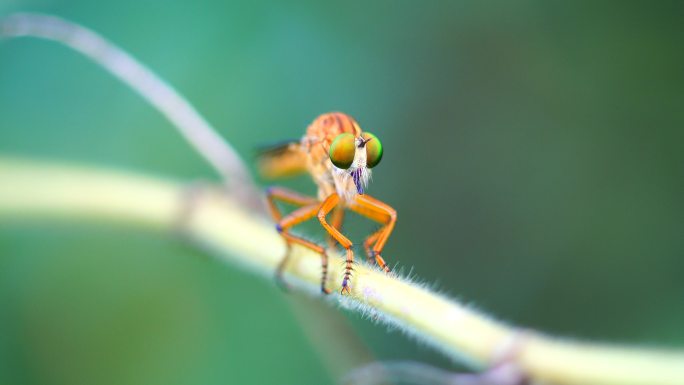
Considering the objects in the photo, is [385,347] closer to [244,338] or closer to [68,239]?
[244,338]

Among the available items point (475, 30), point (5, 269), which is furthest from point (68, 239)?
point (475, 30)

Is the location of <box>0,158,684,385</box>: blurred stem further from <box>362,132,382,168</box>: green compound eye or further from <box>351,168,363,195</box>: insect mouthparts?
<box>362,132,382,168</box>: green compound eye

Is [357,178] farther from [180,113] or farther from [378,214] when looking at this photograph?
[180,113]

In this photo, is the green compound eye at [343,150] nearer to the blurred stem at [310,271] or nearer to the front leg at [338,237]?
the front leg at [338,237]

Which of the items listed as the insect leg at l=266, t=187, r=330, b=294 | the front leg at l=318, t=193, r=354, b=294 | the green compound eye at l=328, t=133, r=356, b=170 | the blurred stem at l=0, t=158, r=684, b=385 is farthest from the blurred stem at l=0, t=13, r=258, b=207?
the green compound eye at l=328, t=133, r=356, b=170

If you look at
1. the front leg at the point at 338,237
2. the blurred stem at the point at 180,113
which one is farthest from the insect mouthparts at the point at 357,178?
the blurred stem at the point at 180,113

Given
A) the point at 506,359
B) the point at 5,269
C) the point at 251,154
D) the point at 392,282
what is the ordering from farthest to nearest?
the point at 251,154 < the point at 5,269 < the point at 506,359 < the point at 392,282
